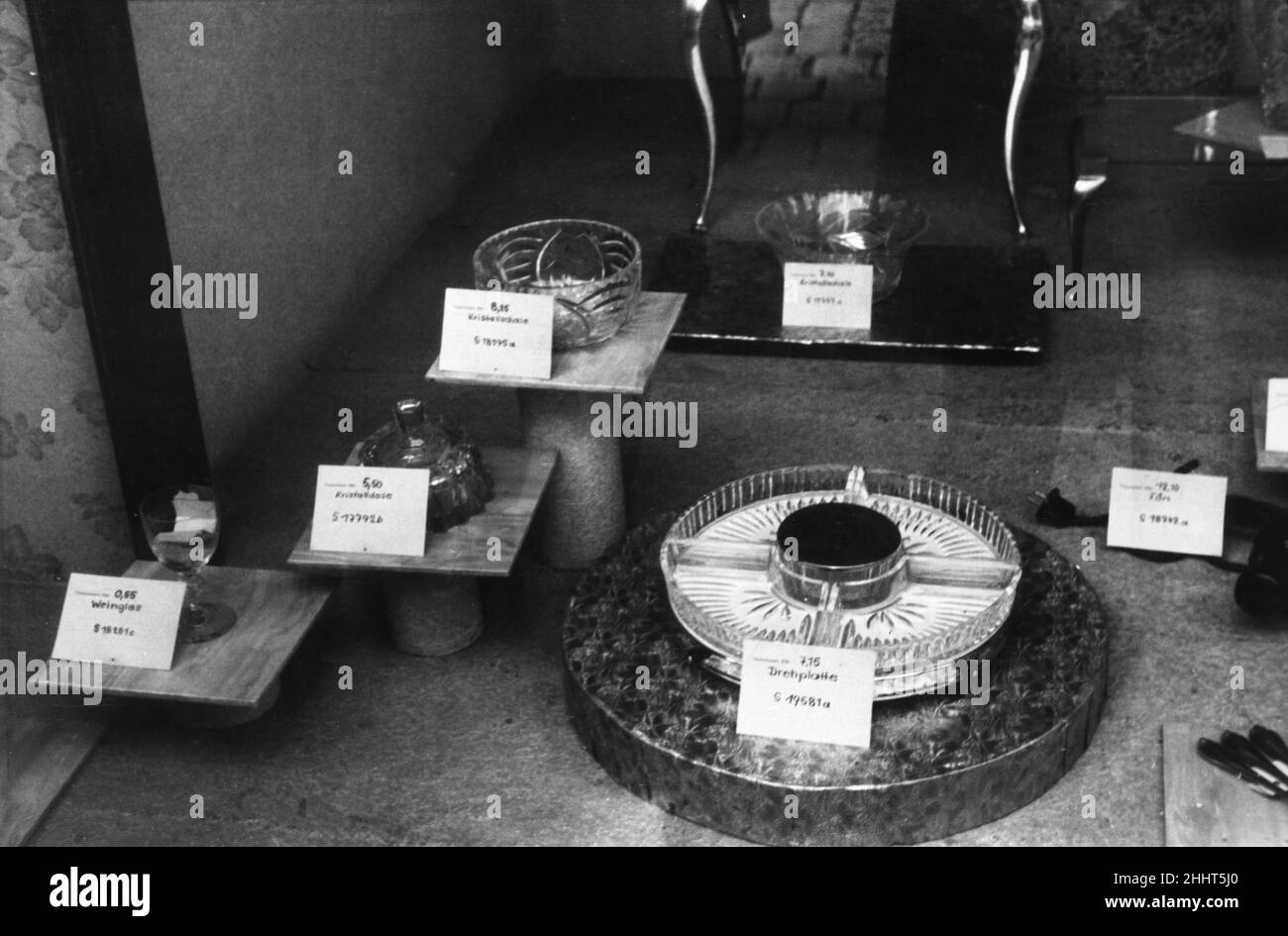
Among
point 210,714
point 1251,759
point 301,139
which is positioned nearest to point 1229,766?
point 1251,759

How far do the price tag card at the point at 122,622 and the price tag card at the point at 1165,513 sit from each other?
33.9 inches

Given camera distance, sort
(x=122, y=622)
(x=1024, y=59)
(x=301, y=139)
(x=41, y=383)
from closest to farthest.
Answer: (x=122, y=622) < (x=41, y=383) < (x=301, y=139) < (x=1024, y=59)

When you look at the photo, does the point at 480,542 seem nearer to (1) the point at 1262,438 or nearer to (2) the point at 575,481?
(2) the point at 575,481

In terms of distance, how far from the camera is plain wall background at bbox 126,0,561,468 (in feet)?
4.70

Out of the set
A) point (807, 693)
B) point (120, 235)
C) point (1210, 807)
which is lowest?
point (1210, 807)

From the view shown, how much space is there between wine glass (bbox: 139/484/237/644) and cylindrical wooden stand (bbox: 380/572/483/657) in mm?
149

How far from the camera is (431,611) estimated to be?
4.50 feet

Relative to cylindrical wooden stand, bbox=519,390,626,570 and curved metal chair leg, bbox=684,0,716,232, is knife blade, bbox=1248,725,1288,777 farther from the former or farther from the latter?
curved metal chair leg, bbox=684,0,716,232

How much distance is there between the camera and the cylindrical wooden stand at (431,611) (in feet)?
4.45

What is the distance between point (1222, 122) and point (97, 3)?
129 centimetres

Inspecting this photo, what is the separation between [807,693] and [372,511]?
40cm

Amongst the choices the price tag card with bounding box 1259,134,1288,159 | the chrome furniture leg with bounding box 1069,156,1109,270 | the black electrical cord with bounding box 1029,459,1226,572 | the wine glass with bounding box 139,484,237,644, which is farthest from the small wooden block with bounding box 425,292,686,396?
the price tag card with bounding box 1259,134,1288,159
